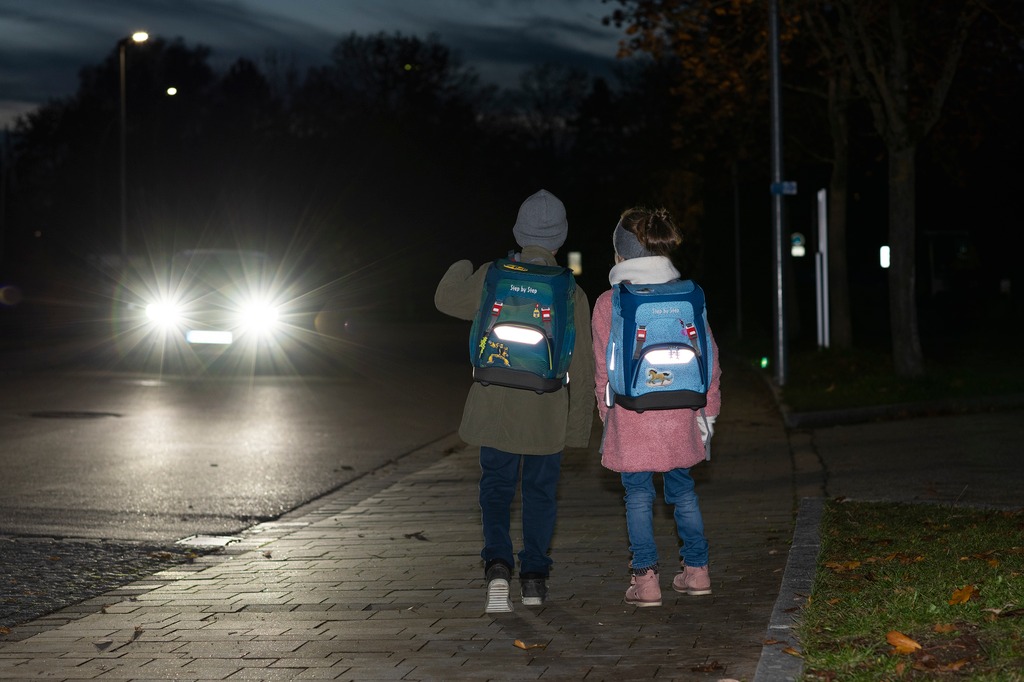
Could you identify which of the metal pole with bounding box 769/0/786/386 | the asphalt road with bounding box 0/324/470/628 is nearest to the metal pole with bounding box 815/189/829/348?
the metal pole with bounding box 769/0/786/386

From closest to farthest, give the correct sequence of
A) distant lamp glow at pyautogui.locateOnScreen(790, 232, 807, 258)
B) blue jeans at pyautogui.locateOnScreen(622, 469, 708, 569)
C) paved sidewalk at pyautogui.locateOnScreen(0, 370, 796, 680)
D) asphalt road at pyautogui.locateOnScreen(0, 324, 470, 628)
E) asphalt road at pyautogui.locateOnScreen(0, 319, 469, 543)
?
paved sidewalk at pyautogui.locateOnScreen(0, 370, 796, 680) → blue jeans at pyautogui.locateOnScreen(622, 469, 708, 569) → asphalt road at pyautogui.locateOnScreen(0, 324, 470, 628) → asphalt road at pyautogui.locateOnScreen(0, 319, 469, 543) → distant lamp glow at pyautogui.locateOnScreen(790, 232, 807, 258)

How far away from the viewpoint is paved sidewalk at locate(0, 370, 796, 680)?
210 inches

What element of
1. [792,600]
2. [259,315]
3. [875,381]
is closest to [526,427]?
[792,600]

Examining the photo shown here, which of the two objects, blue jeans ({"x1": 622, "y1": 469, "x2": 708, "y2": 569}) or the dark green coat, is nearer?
the dark green coat

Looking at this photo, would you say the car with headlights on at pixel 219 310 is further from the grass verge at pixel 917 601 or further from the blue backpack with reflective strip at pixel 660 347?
the blue backpack with reflective strip at pixel 660 347

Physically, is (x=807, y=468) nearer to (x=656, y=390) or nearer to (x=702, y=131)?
(x=656, y=390)

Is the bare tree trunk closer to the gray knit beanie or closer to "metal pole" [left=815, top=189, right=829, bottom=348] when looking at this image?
"metal pole" [left=815, top=189, right=829, bottom=348]

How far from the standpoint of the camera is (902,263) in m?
17.9

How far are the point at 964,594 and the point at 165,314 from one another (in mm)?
18657

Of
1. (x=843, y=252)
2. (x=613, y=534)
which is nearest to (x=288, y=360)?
(x=843, y=252)

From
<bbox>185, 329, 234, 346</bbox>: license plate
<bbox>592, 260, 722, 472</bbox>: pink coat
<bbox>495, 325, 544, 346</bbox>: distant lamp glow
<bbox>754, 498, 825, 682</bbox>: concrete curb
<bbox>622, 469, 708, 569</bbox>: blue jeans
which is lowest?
<bbox>754, 498, 825, 682</bbox>: concrete curb

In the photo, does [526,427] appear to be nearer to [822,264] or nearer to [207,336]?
[207,336]

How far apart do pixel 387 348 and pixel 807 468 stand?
60.8ft

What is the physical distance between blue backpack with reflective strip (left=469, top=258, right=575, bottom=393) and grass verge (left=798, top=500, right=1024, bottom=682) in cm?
149
